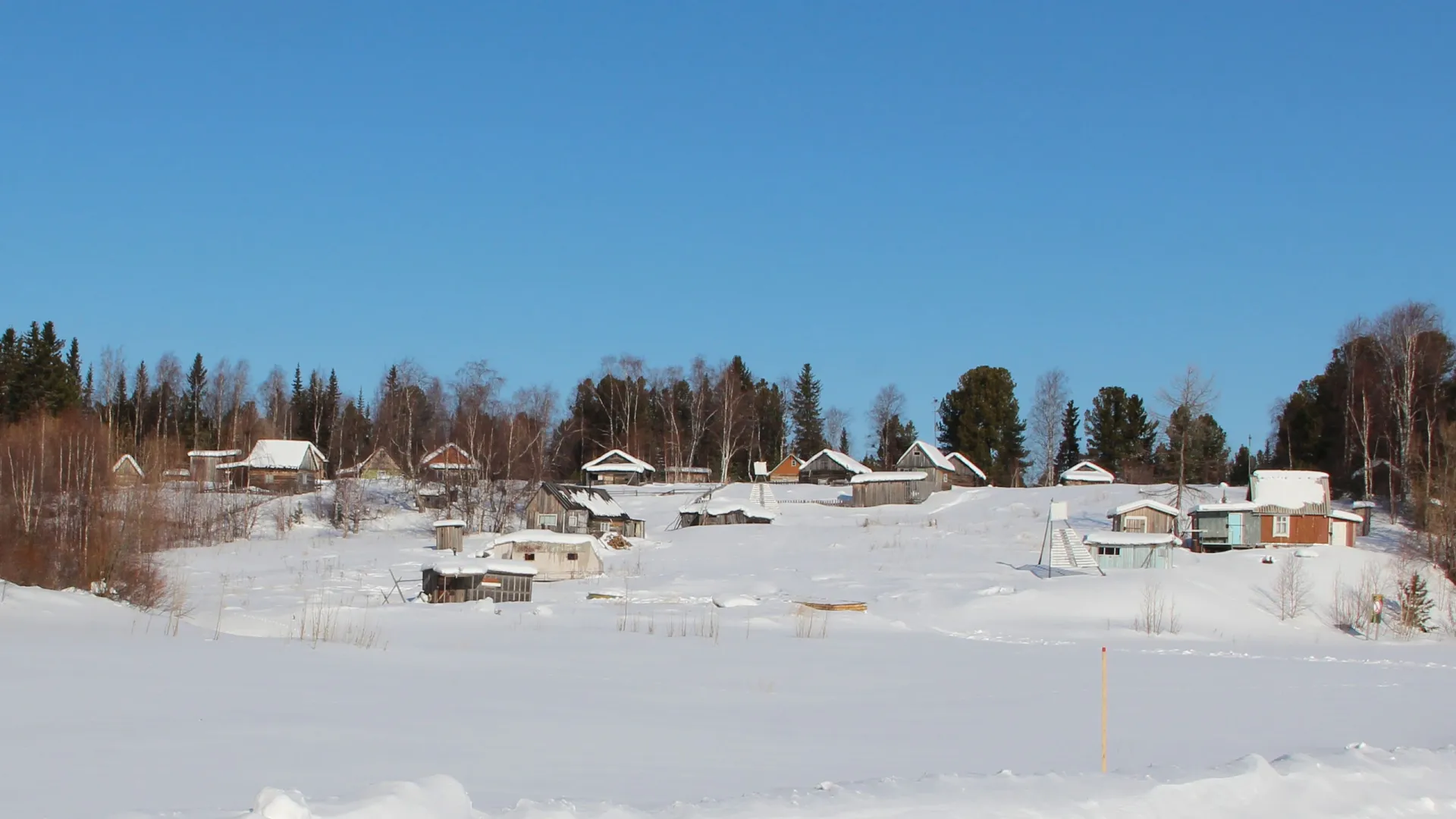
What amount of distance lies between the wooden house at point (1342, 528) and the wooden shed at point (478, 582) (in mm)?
40257

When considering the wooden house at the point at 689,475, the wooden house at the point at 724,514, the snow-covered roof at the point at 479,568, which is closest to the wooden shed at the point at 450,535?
the wooden house at the point at 724,514

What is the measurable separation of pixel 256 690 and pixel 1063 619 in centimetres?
2726

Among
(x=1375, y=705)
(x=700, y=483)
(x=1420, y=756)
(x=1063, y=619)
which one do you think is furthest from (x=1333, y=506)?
(x=1420, y=756)

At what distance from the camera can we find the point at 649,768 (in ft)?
32.9

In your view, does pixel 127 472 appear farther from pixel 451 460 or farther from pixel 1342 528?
pixel 1342 528

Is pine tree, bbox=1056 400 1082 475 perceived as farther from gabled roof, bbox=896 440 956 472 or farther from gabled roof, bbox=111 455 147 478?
gabled roof, bbox=111 455 147 478

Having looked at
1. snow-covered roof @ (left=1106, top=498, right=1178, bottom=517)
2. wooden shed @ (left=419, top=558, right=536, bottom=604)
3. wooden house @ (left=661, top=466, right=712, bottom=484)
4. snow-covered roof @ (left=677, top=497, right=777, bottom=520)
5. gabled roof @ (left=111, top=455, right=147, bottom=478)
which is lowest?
wooden shed @ (left=419, top=558, right=536, bottom=604)

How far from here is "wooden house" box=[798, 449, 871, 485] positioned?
9788cm

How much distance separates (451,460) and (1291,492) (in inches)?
1893

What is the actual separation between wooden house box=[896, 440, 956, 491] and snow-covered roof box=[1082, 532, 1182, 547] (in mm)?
29216

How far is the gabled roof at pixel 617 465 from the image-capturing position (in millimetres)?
94125

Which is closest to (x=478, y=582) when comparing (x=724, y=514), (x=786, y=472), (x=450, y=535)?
(x=450, y=535)

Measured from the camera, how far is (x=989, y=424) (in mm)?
101812

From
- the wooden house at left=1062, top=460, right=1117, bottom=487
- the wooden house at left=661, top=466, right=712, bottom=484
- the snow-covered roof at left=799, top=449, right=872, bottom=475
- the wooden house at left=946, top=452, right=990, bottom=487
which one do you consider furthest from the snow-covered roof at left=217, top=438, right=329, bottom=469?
the wooden house at left=1062, top=460, right=1117, bottom=487
